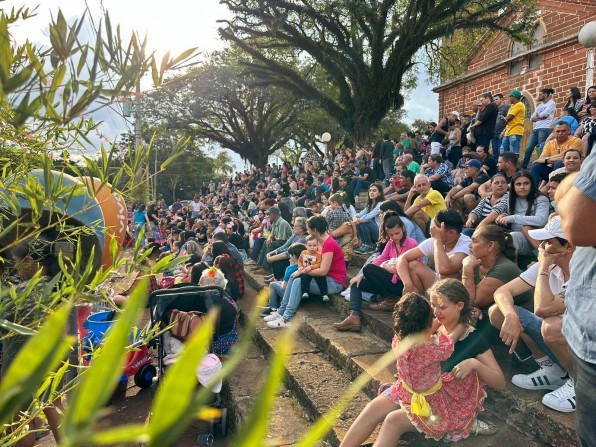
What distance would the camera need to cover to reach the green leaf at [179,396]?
37cm

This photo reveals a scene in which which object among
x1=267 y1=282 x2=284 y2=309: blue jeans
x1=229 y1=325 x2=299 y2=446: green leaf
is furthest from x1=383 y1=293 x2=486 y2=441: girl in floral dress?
x1=267 y1=282 x2=284 y2=309: blue jeans

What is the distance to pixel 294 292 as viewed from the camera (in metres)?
5.57

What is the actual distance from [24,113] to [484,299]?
3.29 m

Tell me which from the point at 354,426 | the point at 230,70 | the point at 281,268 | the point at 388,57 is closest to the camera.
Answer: the point at 354,426

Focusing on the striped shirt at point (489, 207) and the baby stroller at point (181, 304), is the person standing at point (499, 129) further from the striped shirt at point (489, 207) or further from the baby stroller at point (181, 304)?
the baby stroller at point (181, 304)

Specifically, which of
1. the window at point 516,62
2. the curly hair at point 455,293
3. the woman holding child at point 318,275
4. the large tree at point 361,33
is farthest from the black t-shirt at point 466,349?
the window at point 516,62

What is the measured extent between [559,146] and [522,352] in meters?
4.21

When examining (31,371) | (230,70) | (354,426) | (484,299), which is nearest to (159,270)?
(31,371)

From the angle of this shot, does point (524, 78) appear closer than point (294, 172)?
Yes

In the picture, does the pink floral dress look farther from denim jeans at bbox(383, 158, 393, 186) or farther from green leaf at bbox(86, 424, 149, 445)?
denim jeans at bbox(383, 158, 393, 186)

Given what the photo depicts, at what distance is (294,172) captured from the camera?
65.9 ft

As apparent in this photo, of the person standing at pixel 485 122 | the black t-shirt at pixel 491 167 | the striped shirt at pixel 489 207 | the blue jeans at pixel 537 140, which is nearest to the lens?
the striped shirt at pixel 489 207

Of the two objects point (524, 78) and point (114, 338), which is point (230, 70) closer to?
point (524, 78)

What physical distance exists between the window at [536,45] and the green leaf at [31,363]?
1939cm
